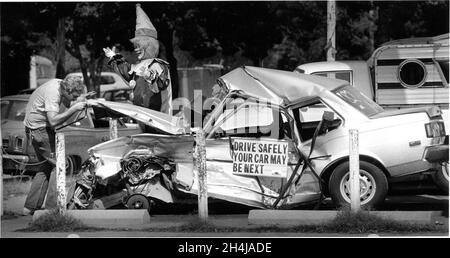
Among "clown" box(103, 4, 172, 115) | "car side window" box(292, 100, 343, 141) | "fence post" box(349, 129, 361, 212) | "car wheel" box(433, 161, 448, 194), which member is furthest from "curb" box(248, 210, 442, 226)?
"clown" box(103, 4, 172, 115)

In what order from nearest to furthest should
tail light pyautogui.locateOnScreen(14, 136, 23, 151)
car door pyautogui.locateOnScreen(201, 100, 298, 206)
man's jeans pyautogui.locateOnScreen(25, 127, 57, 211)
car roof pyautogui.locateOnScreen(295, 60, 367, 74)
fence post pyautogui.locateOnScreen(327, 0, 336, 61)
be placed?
car door pyautogui.locateOnScreen(201, 100, 298, 206) → man's jeans pyautogui.locateOnScreen(25, 127, 57, 211) → tail light pyautogui.locateOnScreen(14, 136, 23, 151) → car roof pyautogui.locateOnScreen(295, 60, 367, 74) → fence post pyautogui.locateOnScreen(327, 0, 336, 61)

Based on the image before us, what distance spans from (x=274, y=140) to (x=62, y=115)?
8.91ft

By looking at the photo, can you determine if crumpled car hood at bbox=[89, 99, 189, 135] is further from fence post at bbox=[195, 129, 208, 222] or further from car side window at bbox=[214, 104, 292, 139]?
fence post at bbox=[195, 129, 208, 222]

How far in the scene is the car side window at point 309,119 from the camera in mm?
9664

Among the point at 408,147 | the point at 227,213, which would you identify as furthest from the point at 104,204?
the point at 408,147

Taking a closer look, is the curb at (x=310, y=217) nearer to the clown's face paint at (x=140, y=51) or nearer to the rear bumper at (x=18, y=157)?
the clown's face paint at (x=140, y=51)

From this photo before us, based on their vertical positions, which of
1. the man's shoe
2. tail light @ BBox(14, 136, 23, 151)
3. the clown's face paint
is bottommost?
the man's shoe

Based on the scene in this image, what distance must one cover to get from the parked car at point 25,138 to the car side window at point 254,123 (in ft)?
10.3

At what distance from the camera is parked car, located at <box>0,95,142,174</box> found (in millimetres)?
12820

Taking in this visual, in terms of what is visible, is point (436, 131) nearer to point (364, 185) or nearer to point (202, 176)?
point (364, 185)

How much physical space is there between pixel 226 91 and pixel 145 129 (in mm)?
1205

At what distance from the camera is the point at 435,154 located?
9242mm

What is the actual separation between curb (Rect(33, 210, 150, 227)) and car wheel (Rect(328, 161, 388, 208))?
2401 mm

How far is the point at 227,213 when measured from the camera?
1008cm
